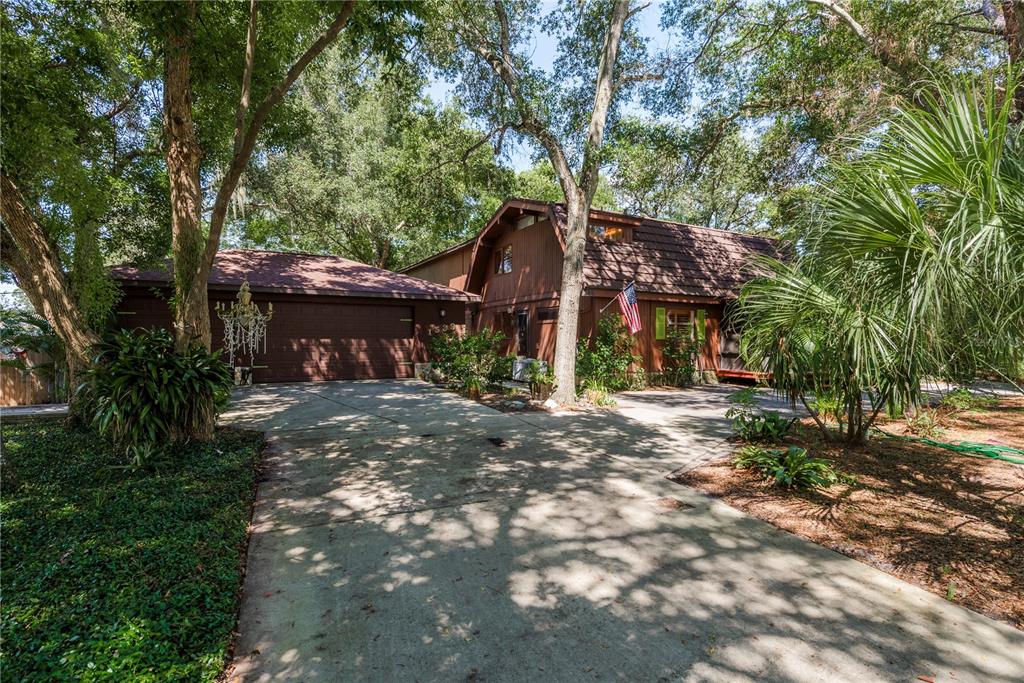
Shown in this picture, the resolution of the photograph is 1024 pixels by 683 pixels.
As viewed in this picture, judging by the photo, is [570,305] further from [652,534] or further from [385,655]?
[385,655]

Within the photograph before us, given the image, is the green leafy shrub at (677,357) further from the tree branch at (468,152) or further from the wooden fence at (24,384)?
the wooden fence at (24,384)

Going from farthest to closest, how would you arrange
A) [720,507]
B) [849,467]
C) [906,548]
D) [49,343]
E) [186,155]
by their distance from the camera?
[49,343] < [186,155] < [849,467] < [720,507] < [906,548]

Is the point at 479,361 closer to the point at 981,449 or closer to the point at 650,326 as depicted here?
the point at 650,326

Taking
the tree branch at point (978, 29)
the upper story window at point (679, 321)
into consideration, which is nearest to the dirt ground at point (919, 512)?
the tree branch at point (978, 29)

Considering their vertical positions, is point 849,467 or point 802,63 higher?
point 802,63

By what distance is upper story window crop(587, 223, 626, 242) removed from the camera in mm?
13305

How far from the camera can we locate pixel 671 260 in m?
14.1

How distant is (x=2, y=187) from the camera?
5379mm

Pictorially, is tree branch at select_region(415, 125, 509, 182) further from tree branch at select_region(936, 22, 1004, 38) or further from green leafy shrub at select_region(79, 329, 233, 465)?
tree branch at select_region(936, 22, 1004, 38)

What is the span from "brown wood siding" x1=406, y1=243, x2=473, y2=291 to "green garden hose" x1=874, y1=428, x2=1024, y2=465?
1459 cm

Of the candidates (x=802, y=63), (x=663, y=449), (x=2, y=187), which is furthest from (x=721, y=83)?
(x=2, y=187)

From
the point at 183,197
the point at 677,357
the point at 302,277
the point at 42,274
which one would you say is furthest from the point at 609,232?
the point at 42,274

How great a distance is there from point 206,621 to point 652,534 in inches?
117

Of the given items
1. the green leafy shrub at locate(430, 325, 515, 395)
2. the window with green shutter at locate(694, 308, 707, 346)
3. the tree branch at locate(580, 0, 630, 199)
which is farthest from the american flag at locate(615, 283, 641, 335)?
the window with green shutter at locate(694, 308, 707, 346)
